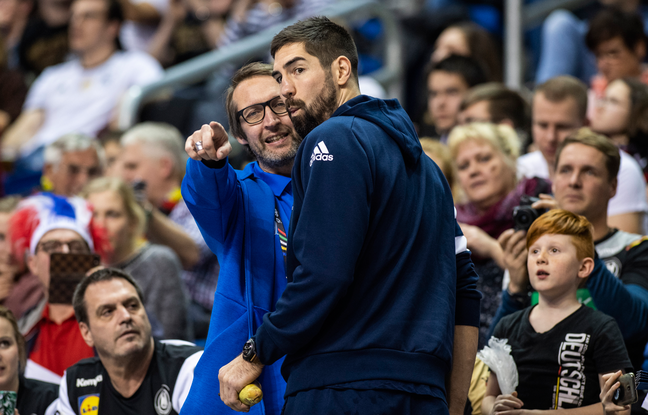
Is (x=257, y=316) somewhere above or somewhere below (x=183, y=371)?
above

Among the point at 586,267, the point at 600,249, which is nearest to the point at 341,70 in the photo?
the point at 586,267

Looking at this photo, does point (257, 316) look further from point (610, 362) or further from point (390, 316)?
point (610, 362)

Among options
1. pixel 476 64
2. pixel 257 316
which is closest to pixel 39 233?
pixel 257 316

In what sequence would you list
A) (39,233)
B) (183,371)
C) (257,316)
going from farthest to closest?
1. (39,233)
2. (183,371)
3. (257,316)

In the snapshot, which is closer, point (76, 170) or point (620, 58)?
point (620, 58)

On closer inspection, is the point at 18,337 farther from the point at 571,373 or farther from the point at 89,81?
the point at 89,81

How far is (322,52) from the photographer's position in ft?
7.78

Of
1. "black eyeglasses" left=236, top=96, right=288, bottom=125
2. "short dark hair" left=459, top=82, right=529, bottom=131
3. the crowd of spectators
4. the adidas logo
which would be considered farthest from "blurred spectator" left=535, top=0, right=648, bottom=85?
the adidas logo

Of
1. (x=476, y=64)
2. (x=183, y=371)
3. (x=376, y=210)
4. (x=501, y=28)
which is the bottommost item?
(x=183, y=371)

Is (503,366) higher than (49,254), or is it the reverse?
(49,254)

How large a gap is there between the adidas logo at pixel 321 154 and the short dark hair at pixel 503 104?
328 cm

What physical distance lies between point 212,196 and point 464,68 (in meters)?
3.85

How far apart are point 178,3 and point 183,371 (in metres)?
5.96

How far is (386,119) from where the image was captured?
2320 mm
